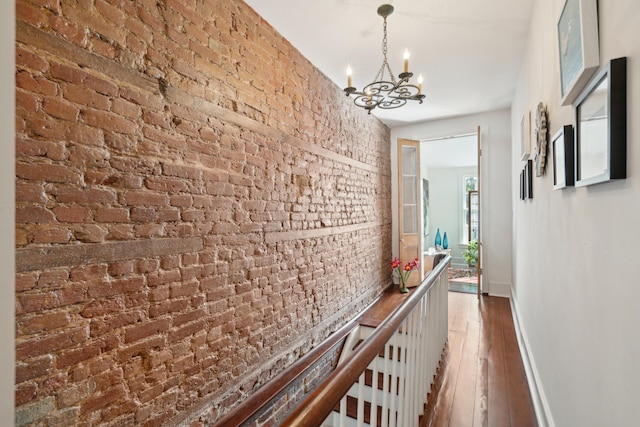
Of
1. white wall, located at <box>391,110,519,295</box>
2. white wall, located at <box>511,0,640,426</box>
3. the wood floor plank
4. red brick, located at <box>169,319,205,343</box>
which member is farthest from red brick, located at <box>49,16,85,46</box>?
white wall, located at <box>391,110,519,295</box>

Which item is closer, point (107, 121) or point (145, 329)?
point (107, 121)

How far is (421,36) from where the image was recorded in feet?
9.21

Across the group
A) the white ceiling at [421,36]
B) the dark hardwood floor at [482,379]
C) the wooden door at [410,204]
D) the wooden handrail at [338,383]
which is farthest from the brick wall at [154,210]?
the wooden door at [410,204]

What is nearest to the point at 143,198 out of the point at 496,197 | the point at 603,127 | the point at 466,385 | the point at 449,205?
the point at 603,127

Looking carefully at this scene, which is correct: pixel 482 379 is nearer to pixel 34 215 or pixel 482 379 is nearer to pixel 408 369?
pixel 408 369

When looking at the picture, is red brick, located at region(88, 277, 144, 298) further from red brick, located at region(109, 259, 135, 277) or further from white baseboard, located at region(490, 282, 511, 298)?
white baseboard, located at region(490, 282, 511, 298)

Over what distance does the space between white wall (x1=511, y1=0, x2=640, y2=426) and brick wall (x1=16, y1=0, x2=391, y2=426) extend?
1922 millimetres

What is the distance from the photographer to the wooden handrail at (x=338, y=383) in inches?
30.2

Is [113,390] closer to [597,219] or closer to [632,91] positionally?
[597,219]

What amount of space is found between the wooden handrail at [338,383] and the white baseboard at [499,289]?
4.14 metres

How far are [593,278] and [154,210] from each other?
200cm

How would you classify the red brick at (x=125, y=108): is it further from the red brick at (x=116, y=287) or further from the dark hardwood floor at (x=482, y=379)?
the dark hardwood floor at (x=482, y=379)
